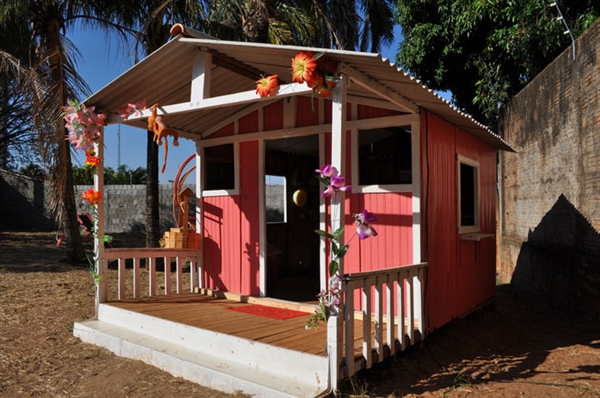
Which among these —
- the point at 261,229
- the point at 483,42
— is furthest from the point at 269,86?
the point at 483,42

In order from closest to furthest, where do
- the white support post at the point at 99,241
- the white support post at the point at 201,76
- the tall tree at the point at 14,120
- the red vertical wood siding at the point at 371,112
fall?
1. the white support post at the point at 201,76
2. the red vertical wood siding at the point at 371,112
3. the white support post at the point at 99,241
4. the tall tree at the point at 14,120

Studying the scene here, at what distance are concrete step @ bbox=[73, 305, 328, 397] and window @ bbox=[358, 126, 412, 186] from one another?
238 centimetres

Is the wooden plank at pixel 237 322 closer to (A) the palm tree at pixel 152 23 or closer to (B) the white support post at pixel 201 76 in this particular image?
(B) the white support post at pixel 201 76

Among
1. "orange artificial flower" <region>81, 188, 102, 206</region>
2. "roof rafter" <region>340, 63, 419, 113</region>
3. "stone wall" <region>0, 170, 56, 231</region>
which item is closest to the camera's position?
"roof rafter" <region>340, 63, 419, 113</region>

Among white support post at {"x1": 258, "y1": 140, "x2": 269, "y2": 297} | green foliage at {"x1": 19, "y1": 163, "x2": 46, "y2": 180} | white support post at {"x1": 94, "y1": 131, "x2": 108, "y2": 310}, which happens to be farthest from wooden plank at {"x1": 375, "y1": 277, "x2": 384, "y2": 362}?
green foliage at {"x1": 19, "y1": 163, "x2": 46, "y2": 180}

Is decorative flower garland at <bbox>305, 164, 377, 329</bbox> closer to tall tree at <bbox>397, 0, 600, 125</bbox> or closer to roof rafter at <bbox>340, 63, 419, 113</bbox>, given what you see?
roof rafter at <bbox>340, 63, 419, 113</bbox>

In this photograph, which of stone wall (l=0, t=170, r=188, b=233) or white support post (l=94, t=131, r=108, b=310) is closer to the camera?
white support post (l=94, t=131, r=108, b=310)

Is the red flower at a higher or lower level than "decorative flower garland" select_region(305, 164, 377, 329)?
higher

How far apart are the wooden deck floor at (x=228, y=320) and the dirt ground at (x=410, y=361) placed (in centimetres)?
54

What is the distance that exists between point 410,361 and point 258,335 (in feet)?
4.89

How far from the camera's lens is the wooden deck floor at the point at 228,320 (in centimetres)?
428

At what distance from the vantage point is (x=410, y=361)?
4.79 meters

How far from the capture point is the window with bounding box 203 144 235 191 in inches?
265

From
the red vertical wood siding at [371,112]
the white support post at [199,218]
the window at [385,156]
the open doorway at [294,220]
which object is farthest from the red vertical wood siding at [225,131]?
the red vertical wood siding at [371,112]
